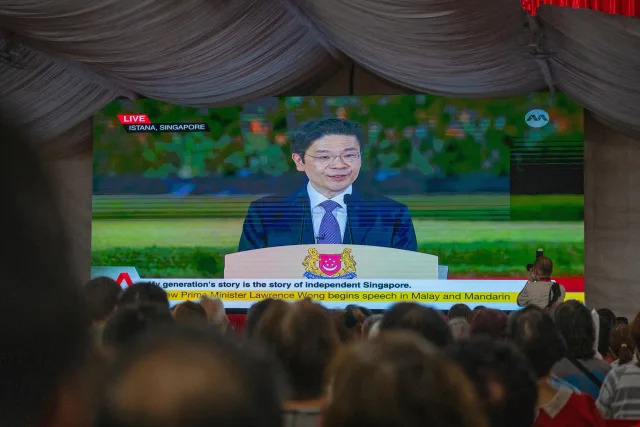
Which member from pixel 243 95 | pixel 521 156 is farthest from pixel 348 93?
pixel 521 156

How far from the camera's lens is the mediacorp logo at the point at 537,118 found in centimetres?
1066

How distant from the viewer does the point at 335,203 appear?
36.2 ft

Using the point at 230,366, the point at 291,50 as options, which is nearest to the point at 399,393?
the point at 230,366

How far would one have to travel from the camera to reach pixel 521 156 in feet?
35.1

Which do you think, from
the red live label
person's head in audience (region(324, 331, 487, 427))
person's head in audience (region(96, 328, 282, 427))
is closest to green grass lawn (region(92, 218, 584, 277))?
the red live label

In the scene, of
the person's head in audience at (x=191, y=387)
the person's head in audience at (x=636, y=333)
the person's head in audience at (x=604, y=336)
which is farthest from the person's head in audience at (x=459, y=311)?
the person's head in audience at (x=191, y=387)

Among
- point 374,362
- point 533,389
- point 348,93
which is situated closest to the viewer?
point 374,362

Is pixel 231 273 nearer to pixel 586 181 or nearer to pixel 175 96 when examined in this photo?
pixel 175 96

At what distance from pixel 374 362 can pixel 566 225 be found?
32.0 feet

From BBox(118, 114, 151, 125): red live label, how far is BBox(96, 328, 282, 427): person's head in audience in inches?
428

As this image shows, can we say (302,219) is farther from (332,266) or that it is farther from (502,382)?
(502,382)

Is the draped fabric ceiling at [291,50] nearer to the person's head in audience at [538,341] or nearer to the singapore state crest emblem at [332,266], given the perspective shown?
the singapore state crest emblem at [332,266]

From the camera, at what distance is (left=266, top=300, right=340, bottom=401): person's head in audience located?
8.46 feet

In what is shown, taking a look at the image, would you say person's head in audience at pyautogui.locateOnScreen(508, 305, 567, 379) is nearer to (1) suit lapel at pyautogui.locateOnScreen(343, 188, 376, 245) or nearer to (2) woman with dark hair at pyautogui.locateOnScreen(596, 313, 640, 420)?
(2) woman with dark hair at pyautogui.locateOnScreen(596, 313, 640, 420)
